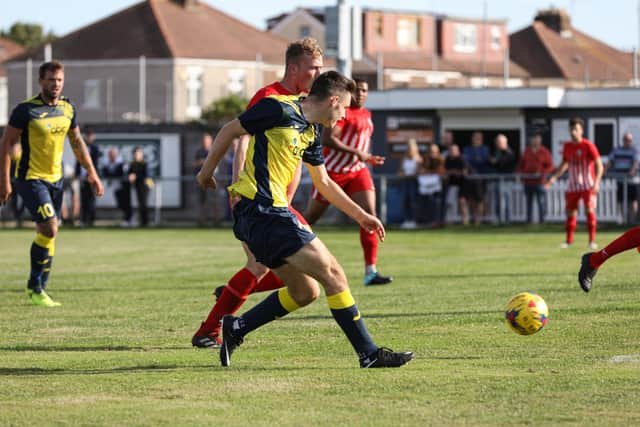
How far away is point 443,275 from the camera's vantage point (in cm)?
1573

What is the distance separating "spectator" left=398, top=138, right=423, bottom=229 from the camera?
1133 inches

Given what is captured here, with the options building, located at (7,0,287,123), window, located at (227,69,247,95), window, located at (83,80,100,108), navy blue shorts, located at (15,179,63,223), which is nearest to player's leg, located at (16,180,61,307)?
navy blue shorts, located at (15,179,63,223)

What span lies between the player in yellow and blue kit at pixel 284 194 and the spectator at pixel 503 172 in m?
20.6

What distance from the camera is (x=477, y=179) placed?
1113 inches

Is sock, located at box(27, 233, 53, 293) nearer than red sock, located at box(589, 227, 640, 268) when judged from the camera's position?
No

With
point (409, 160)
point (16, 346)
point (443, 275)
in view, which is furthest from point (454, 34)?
point (16, 346)

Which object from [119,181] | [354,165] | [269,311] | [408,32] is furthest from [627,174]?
[408,32]

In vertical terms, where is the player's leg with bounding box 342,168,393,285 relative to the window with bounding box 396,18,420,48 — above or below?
below

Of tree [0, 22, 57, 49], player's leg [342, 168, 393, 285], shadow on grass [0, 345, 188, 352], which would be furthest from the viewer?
tree [0, 22, 57, 49]

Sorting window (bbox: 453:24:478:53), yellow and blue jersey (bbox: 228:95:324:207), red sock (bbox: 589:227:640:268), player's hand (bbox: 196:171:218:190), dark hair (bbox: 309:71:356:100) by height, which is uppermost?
window (bbox: 453:24:478:53)

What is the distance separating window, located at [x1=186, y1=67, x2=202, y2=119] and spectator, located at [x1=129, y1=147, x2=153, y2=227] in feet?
112

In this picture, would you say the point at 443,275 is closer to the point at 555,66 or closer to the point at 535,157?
the point at 535,157

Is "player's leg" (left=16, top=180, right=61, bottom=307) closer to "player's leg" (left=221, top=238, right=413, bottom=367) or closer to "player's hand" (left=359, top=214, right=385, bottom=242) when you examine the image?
"player's leg" (left=221, top=238, right=413, bottom=367)

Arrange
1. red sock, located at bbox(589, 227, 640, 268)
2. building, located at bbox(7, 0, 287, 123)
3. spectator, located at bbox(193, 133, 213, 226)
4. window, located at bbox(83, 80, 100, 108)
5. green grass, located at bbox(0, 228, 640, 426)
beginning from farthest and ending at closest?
window, located at bbox(83, 80, 100, 108)
building, located at bbox(7, 0, 287, 123)
spectator, located at bbox(193, 133, 213, 226)
red sock, located at bbox(589, 227, 640, 268)
green grass, located at bbox(0, 228, 640, 426)
